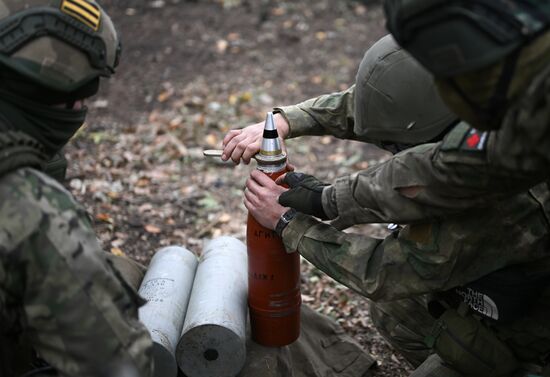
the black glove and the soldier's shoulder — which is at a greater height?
the soldier's shoulder

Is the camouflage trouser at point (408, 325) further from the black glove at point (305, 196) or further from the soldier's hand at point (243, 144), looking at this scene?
the soldier's hand at point (243, 144)

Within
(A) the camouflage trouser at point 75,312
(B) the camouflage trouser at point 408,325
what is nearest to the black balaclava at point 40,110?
(A) the camouflage trouser at point 75,312

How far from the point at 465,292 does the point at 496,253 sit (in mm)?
379

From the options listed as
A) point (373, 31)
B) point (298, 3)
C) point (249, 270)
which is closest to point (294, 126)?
point (249, 270)

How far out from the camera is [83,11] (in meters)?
2.80

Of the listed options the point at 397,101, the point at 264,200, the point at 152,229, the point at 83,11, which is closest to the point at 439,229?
the point at 397,101

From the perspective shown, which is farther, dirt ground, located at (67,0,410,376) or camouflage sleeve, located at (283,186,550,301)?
dirt ground, located at (67,0,410,376)

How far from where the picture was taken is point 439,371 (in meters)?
3.96

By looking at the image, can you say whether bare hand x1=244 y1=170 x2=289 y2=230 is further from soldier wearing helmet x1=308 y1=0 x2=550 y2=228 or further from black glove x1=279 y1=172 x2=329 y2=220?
soldier wearing helmet x1=308 y1=0 x2=550 y2=228

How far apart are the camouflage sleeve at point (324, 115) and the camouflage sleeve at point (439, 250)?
3.39 feet

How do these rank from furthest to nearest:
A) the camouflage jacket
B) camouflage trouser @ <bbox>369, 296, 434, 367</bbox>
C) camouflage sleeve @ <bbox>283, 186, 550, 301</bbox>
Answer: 1. camouflage trouser @ <bbox>369, 296, 434, 367</bbox>
2. camouflage sleeve @ <bbox>283, 186, 550, 301</bbox>
3. the camouflage jacket

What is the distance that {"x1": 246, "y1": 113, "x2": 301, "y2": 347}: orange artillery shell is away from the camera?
3.84 metres

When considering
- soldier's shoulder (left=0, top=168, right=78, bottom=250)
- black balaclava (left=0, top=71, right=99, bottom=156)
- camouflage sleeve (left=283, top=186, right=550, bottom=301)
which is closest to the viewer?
soldier's shoulder (left=0, top=168, right=78, bottom=250)

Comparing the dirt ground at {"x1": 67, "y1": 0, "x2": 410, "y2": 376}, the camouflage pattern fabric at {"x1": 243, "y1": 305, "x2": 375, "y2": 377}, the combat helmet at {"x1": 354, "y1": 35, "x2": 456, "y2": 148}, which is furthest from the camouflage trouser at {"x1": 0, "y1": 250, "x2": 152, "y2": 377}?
the dirt ground at {"x1": 67, "y1": 0, "x2": 410, "y2": 376}
